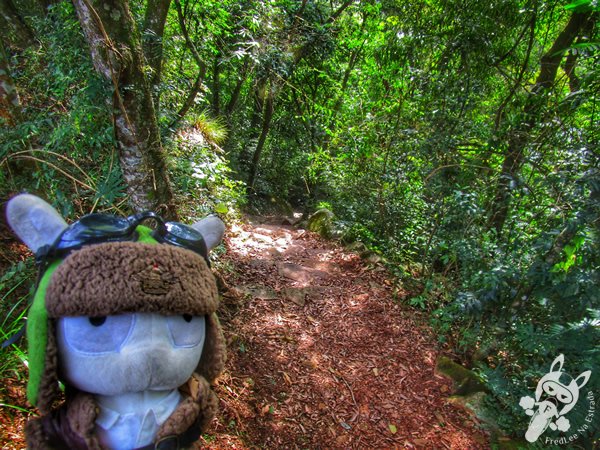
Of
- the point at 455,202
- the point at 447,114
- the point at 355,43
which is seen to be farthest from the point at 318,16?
the point at 455,202

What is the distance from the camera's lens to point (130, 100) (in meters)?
2.19

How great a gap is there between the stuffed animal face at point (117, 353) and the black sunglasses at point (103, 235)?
25 centimetres

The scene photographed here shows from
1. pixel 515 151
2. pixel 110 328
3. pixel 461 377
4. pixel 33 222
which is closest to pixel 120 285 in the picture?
pixel 110 328

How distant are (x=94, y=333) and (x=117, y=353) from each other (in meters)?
0.10

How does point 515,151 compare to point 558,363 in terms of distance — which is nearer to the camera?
point 558,363

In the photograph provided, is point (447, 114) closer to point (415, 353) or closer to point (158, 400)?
point (415, 353)

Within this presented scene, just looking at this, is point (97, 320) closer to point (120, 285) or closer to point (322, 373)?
point (120, 285)

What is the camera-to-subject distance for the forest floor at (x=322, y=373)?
8.29ft

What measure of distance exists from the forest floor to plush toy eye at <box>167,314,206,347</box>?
145 centimetres

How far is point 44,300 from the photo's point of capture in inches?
42.1

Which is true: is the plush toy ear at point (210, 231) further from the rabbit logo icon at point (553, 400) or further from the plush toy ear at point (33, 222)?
the rabbit logo icon at point (553, 400)

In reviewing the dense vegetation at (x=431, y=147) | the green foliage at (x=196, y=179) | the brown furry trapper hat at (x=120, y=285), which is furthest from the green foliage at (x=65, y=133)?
the brown furry trapper hat at (x=120, y=285)

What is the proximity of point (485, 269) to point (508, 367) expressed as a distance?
91 cm

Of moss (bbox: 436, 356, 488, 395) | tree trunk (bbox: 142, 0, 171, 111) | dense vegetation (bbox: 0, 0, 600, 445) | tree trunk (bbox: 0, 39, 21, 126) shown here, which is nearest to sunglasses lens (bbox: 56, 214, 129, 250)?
dense vegetation (bbox: 0, 0, 600, 445)
